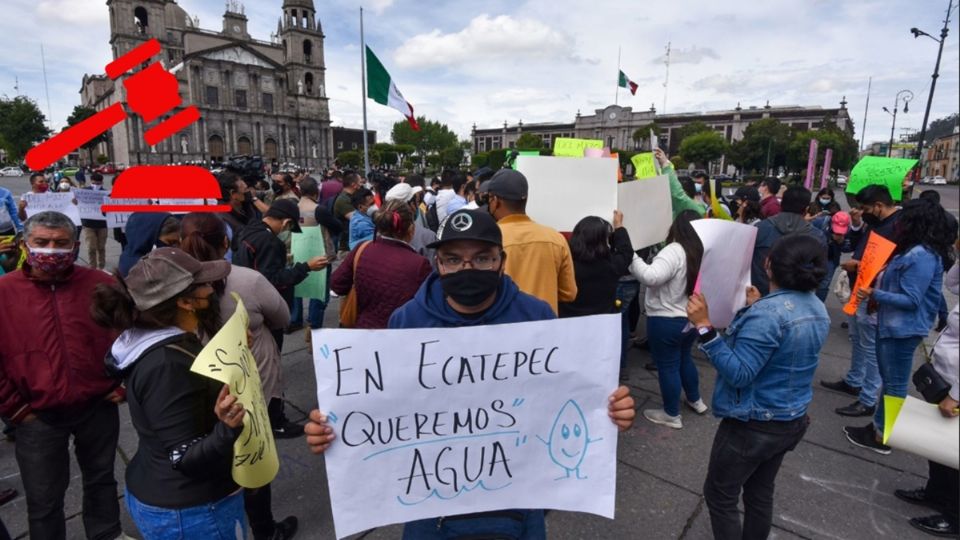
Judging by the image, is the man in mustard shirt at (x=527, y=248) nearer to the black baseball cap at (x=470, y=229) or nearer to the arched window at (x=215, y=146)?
the black baseball cap at (x=470, y=229)

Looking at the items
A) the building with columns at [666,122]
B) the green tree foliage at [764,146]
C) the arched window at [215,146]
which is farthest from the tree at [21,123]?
the building with columns at [666,122]

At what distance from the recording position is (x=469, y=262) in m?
1.76

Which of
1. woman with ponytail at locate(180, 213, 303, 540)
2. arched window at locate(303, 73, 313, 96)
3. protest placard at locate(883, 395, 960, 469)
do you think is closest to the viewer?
protest placard at locate(883, 395, 960, 469)

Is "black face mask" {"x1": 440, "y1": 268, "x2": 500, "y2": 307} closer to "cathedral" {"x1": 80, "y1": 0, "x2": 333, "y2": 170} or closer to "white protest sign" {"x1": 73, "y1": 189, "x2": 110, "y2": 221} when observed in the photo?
"white protest sign" {"x1": 73, "y1": 189, "x2": 110, "y2": 221}

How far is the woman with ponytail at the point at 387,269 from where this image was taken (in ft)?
10.2

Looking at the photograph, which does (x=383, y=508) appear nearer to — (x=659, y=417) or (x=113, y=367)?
(x=113, y=367)

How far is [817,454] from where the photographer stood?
3.60m

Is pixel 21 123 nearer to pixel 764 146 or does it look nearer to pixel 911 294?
pixel 911 294

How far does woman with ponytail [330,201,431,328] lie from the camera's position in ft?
10.2

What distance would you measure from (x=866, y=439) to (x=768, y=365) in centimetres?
246

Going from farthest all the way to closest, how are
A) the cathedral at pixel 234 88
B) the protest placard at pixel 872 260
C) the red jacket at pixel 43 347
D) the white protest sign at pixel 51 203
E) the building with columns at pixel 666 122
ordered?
the building with columns at pixel 666 122
the cathedral at pixel 234 88
the white protest sign at pixel 51 203
the protest placard at pixel 872 260
the red jacket at pixel 43 347

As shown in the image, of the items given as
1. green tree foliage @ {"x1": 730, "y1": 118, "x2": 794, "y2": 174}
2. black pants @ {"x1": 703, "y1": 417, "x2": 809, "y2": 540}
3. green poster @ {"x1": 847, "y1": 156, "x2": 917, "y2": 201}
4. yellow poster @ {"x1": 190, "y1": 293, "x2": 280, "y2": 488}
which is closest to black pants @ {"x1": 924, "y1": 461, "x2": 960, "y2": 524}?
black pants @ {"x1": 703, "y1": 417, "x2": 809, "y2": 540}

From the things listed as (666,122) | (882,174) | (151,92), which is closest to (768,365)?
(882,174)

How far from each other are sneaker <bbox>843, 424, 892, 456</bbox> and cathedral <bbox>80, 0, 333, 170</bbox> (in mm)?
62092
